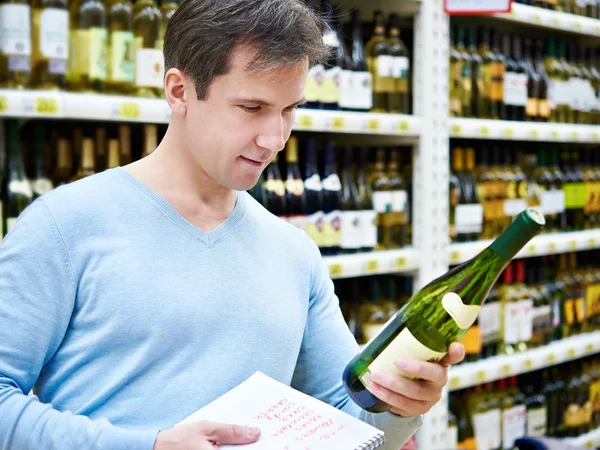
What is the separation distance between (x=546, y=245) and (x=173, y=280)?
217 cm

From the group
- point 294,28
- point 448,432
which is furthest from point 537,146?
point 294,28

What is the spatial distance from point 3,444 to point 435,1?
1.97m

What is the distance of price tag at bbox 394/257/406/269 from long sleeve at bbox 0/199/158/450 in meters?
1.55

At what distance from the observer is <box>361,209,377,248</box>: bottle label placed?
227cm

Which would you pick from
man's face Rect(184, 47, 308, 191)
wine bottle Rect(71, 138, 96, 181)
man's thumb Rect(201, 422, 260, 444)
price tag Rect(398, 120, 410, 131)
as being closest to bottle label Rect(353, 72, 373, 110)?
price tag Rect(398, 120, 410, 131)

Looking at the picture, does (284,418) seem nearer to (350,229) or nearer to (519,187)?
(350,229)

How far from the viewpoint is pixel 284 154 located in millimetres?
2350

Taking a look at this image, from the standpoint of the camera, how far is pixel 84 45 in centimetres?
179

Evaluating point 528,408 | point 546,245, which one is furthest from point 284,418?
point 528,408

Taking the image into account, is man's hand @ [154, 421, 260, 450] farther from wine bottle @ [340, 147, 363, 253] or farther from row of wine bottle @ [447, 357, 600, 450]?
row of wine bottle @ [447, 357, 600, 450]

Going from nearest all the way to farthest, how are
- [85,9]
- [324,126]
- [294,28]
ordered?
[294,28] → [85,9] → [324,126]

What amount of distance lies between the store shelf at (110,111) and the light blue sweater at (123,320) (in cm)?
66

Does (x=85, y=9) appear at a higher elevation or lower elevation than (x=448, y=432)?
higher

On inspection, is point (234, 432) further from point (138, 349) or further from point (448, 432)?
point (448, 432)
